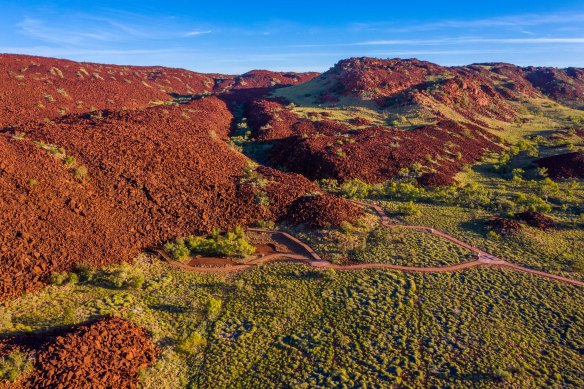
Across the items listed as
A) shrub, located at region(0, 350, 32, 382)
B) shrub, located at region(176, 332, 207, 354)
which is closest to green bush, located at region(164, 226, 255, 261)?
shrub, located at region(176, 332, 207, 354)

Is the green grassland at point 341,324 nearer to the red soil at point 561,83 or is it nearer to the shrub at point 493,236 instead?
the shrub at point 493,236

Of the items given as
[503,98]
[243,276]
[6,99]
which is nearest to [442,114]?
[503,98]

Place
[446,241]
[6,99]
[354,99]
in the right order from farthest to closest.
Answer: [354,99] < [6,99] < [446,241]

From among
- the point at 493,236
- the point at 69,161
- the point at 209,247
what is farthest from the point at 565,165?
the point at 69,161

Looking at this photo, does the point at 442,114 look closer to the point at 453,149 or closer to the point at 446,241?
the point at 453,149

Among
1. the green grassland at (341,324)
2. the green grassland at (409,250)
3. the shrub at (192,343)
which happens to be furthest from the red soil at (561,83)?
the shrub at (192,343)

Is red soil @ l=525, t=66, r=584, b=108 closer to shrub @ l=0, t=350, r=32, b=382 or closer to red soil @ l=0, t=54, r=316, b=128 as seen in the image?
red soil @ l=0, t=54, r=316, b=128
